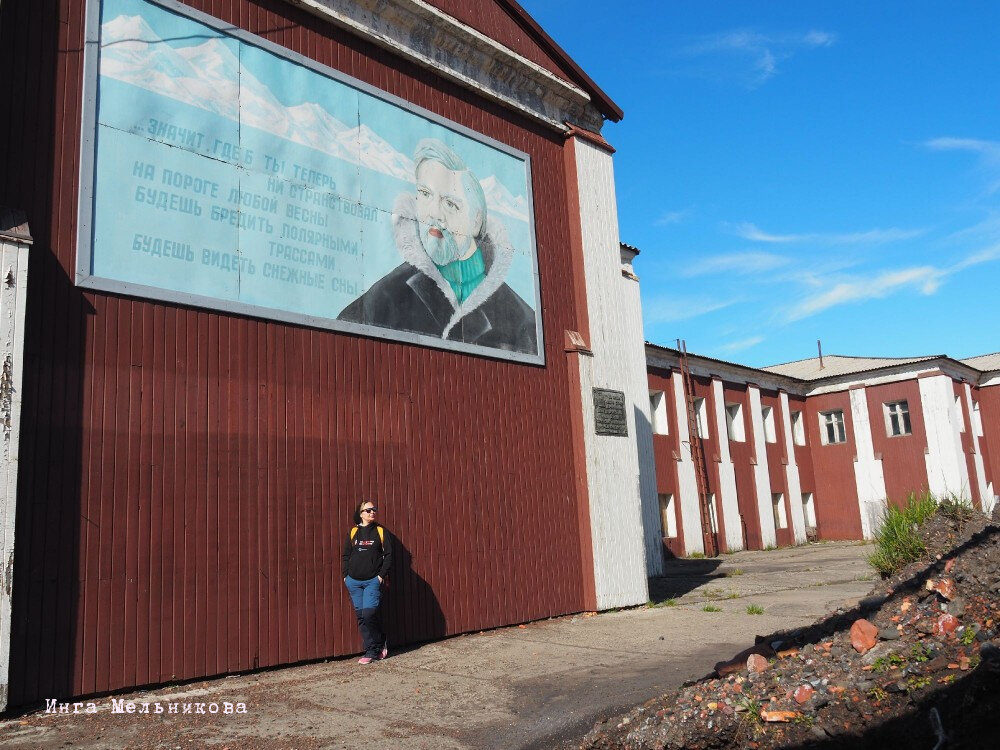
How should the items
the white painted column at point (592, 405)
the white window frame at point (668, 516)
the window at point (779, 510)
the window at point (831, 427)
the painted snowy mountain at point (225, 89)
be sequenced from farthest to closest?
the window at point (831, 427), the window at point (779, 510), the white window frame at point (668, 516), the white painted column at point (592, 405), the painted snowy mountain at point (225, 89)

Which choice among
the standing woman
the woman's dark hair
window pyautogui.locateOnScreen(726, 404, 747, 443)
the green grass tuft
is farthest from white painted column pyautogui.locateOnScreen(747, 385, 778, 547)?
the standing woman

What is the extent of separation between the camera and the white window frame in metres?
25.8

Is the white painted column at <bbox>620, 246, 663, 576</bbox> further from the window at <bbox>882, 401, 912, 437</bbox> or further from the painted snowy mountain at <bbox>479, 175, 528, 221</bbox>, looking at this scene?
the window at <bbox>882, 401, 912, 437</bbox>

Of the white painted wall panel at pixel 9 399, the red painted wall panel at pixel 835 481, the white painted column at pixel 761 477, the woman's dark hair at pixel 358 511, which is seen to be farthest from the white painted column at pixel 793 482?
the white painted wall panel at pixel 9 399

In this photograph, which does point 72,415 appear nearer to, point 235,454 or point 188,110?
point 235,454

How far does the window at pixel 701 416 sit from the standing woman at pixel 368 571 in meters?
20.6

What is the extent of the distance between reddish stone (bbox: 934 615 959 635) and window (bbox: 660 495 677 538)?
65.0ft

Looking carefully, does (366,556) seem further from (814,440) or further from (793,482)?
(814,440)

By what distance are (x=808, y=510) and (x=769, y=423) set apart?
4.13 meters

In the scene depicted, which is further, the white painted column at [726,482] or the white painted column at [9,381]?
the white painted column at [726,482]

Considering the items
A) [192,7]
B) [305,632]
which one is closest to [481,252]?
[192,7]

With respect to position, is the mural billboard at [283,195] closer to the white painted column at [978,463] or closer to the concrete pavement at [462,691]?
the concrete pavement at [462,691]

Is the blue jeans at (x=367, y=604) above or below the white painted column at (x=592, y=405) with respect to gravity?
below

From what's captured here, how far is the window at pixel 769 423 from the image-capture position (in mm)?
32969
